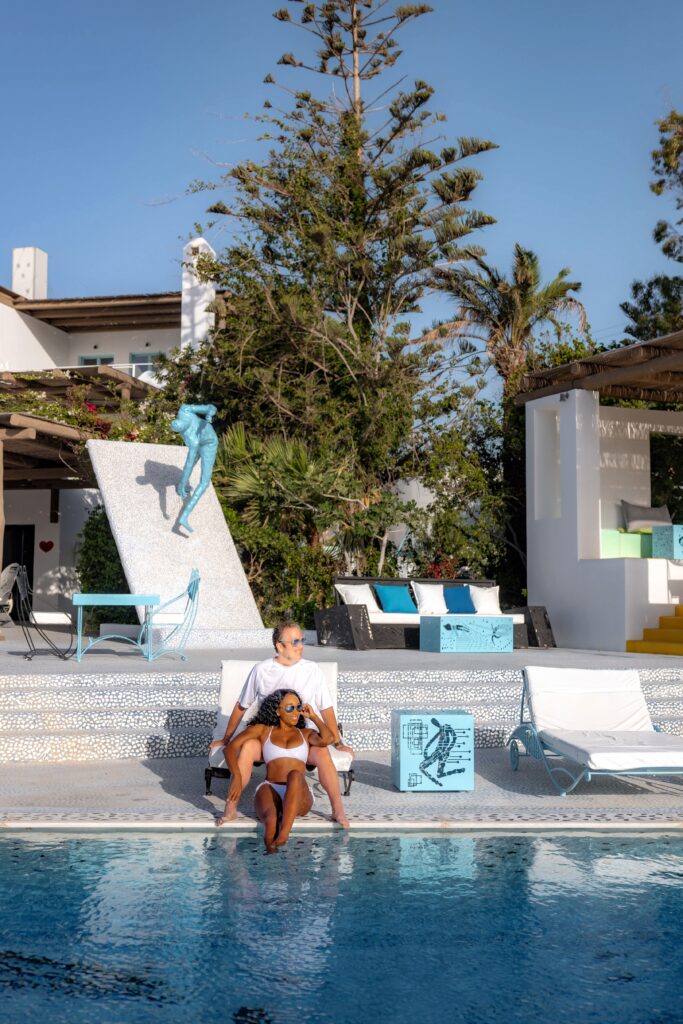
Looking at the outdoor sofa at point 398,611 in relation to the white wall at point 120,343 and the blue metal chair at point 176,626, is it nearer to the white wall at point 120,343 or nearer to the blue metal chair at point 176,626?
the blue metal chair at point 176,626

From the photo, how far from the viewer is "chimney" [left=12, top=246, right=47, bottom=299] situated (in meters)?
28.2

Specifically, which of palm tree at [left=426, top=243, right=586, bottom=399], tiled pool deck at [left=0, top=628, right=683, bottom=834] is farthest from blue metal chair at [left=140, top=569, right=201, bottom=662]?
palm tree at [left=426, top=243, right=586, bottom=399]

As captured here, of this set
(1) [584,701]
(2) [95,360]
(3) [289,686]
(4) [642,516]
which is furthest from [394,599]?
(2) [95,360]

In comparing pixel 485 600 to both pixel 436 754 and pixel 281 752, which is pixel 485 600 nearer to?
pixel 436 754

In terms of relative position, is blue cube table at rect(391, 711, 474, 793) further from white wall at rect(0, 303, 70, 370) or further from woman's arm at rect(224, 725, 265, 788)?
white wall at rect(0, 303, 70, 370)

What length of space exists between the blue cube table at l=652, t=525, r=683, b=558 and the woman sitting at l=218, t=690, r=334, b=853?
8329 mm

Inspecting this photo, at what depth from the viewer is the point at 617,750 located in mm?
6254

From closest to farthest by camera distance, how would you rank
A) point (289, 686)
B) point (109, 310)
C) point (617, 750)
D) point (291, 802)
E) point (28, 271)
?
point (291, 802), point (289, 686), point (617, 750), point (109, 310), point (28, 271)

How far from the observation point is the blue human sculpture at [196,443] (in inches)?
519

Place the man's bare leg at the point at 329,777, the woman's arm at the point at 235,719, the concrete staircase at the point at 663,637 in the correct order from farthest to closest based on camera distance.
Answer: the concrete staircase at the point at 663,637 → the woman's arm at the point at 235,719 → the man's bare leg at the point at 329,777

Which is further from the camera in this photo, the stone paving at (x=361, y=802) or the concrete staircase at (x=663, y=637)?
the concrete staircase at (x=663, y=637)

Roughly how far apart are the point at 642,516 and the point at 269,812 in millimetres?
11062

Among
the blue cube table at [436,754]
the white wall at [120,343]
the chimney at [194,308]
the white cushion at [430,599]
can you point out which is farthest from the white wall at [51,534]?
the blue cube table at [436,754]

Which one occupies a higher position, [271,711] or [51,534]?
[51,534]
